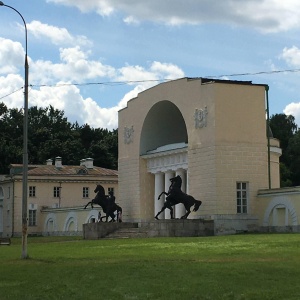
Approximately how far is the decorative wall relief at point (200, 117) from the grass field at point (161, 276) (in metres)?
25.8

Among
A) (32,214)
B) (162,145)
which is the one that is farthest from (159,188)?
(32,214)

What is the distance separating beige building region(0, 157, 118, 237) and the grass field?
175 ft

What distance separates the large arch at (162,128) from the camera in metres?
61.2

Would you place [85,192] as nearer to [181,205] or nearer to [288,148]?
[181,205]

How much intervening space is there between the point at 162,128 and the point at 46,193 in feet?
80.0

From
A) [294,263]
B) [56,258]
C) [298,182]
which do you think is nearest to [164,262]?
[294,263]

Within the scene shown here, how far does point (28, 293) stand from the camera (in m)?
17.0

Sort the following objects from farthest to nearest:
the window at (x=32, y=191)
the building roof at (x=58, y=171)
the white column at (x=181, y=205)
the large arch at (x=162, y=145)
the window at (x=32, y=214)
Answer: the building roof at (x=58, y=171)
the window at (x=32, y=191)
the window at (x=32, y=214)
the large arch at (x=162, y=145)
the white column at (x=181, y=205)

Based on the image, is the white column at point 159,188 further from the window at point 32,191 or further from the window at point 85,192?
the window at point 32,191

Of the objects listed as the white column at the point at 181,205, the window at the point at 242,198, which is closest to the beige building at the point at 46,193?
the white column at the point at 181,205

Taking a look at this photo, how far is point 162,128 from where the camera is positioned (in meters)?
62.4

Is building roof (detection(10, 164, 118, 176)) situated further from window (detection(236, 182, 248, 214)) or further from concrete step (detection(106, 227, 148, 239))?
window (detection(236, 182, 248, 214))

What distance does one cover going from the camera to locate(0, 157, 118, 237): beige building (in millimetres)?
80688

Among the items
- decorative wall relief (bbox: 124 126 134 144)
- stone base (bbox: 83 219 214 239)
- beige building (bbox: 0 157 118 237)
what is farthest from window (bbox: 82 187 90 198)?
stone base (bbox: 83 219 214 239)
